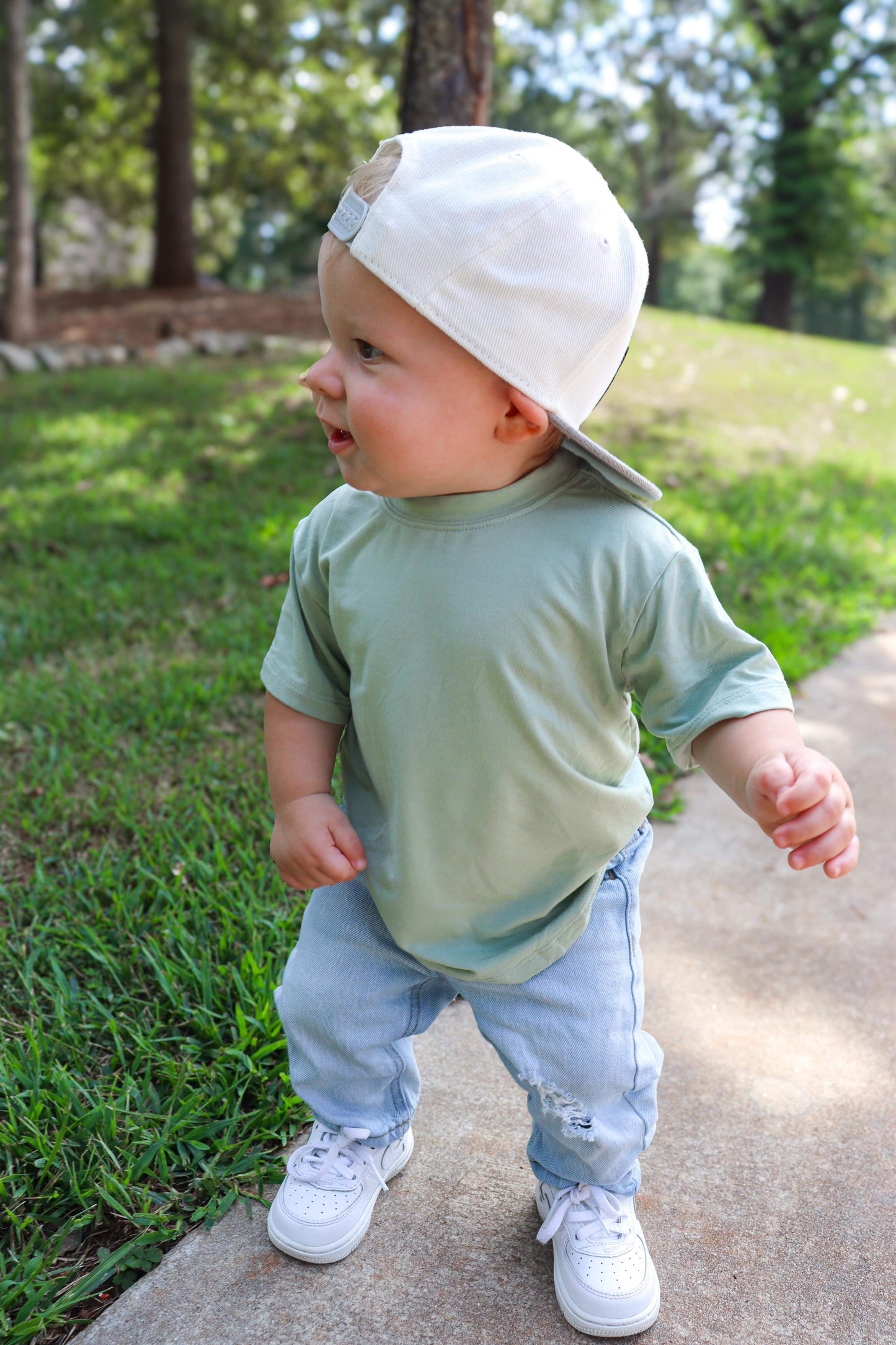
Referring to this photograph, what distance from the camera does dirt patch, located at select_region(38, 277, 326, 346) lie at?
9.12 m

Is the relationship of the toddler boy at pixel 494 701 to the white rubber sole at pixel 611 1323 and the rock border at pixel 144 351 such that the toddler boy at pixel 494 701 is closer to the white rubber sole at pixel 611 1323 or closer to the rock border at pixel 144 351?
the white rubber sole at pixel 611 1323

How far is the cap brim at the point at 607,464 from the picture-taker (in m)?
1.18

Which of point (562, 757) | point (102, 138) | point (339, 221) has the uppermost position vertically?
point (339, 221)

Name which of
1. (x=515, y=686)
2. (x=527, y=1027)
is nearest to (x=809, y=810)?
(x=515, y=686)

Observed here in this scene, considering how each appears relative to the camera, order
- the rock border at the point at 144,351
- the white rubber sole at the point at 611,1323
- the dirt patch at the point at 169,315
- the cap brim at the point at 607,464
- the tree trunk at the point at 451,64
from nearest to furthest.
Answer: the cap brim at the point at 607,464 → the white rubber sole at the point at 611,1323 → the tree trunk at the point at 451,64 → the rock border at the point at 144,351 → the dirt patch at the point at 169,315

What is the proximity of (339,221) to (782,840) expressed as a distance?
82cm

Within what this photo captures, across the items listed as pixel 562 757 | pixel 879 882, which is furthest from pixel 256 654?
pixel 562 757

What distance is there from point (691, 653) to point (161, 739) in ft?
6.14

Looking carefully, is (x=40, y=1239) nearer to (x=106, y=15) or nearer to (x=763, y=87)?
(x=106, y=15)

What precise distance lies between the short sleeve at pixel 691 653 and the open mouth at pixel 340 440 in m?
0.40

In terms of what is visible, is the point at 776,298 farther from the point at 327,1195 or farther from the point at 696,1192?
the point at 327,1195

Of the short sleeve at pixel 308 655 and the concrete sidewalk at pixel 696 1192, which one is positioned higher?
the short sleeve at pixel 308 655

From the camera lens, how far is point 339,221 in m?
1.14

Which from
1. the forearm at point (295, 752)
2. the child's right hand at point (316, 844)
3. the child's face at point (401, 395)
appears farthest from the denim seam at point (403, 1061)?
the child's face at point (401, 395)
